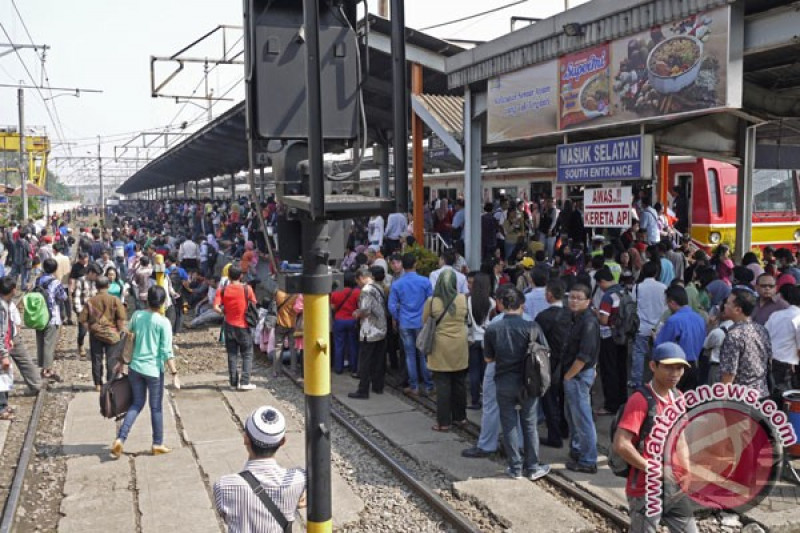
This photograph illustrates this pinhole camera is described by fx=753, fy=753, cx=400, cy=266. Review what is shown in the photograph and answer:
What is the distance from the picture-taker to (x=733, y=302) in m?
6.26

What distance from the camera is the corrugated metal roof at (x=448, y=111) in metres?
13.1

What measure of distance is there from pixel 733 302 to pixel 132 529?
518cm

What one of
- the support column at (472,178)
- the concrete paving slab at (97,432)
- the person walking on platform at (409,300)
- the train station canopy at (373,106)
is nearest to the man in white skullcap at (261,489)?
the train station canopy at (373,106)

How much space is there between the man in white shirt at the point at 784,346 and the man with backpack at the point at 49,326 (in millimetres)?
8926

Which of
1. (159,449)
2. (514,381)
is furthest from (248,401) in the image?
(514,381)

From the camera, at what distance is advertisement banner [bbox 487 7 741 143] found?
25.0ft

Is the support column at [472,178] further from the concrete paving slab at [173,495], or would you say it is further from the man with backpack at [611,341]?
the concrete paving slab at [173,495]

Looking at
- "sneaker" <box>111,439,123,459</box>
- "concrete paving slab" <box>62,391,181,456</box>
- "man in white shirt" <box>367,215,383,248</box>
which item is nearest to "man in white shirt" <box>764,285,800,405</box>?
"concrete paving slab" <box>62,391,181,456</box>

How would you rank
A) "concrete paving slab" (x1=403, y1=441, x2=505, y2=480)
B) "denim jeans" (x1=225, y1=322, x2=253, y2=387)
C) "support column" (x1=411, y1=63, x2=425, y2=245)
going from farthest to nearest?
"support column" (x1=411, y1=63, x2=425, y2=245) → "denim jeans" (x1=225, y1=322, x2=253, y2=387) → "concrete paving slab" (x1=403, y1=441, x2=505, y2=480)

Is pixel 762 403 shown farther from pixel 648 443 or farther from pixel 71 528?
pixel 71 528

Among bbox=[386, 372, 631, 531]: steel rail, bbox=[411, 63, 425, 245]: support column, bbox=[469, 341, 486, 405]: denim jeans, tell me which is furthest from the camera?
bbox=[411, 63, 425, 245]: support column

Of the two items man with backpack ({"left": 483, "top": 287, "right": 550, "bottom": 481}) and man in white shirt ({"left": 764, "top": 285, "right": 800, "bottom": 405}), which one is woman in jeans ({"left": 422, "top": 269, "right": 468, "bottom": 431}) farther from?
man in white shirt ({"left": 764, "top": 285, "right": 800, "bottom": 405})

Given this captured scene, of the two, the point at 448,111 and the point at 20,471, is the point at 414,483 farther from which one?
the point at 448,111

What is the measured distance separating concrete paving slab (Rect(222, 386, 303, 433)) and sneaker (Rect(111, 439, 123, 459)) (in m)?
1.64
